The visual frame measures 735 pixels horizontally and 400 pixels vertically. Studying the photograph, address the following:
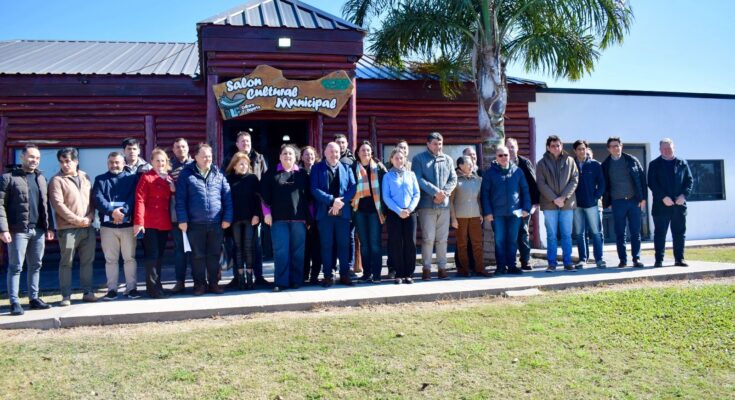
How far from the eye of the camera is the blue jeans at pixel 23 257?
5.43 m

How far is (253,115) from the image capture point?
9.77m

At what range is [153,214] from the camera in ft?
20.2

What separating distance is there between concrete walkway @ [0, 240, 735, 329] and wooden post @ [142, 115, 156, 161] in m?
4.87

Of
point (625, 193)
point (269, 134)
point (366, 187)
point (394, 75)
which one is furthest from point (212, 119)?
point (625, 193)

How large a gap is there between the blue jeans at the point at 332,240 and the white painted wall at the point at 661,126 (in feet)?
23.1

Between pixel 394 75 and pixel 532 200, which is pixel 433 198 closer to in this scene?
pixel 532 200

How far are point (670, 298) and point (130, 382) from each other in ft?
18.8

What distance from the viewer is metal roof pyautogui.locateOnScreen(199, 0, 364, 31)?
7980mm

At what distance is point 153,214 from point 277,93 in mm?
2873

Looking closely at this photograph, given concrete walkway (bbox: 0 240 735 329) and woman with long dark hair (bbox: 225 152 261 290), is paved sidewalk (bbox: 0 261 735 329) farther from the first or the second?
woman with long dark hair (bbox: 225 152 261 290)

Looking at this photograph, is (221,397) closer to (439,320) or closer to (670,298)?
(439,320)

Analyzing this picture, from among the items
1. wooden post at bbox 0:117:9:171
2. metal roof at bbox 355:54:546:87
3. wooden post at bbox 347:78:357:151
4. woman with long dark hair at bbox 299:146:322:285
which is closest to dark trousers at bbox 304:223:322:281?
woman with long dark hair at bbox 299:146:322:285

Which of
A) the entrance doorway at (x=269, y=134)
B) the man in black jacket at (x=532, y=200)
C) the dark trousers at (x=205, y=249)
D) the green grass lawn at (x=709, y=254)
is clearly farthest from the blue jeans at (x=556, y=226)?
the entrance doorway at (x=269, y=134)

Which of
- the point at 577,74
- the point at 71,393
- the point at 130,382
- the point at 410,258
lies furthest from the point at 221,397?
the point at 577,74
